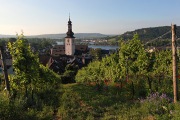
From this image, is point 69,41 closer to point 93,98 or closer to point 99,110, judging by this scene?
point 93,98

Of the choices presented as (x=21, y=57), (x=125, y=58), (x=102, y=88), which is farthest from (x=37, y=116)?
(x=102, y=88)

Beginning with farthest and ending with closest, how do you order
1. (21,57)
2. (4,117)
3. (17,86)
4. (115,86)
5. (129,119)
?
(115,86), (17,86), (21,57), (129,119), (4,117)

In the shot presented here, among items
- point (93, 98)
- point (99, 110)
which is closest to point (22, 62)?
point (99, 110)

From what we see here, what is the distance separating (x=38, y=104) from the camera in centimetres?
1886

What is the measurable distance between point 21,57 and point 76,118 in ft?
23.2

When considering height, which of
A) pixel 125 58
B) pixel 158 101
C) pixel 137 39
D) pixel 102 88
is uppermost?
pixel 137 39

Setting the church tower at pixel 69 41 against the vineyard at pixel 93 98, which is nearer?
the vineyard at pixel 93 98

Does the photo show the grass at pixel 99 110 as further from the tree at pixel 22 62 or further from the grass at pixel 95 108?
the tree at pixel 22 62

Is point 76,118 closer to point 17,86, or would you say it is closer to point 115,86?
point 17,86

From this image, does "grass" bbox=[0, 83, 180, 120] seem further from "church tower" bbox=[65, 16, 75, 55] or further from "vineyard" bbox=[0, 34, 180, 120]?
"church tower" bbox=[65, 16, 75, 55]

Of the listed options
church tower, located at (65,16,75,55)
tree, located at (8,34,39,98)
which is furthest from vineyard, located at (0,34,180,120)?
church tower, located at (65,16,75,55)

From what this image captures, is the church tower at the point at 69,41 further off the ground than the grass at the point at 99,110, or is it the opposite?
the church tower at the point at 69,41

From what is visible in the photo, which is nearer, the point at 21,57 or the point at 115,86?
the point at 21,57

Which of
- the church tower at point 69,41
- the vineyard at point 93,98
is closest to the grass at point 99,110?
the vineyard at point 93,98
